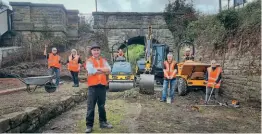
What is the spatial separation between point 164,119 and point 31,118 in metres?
2.93

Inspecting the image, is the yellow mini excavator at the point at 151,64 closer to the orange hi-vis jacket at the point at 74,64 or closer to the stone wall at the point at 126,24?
the orange hi-vis jacket at the point at 74,64

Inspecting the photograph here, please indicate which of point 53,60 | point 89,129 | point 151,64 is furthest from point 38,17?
point 89,129

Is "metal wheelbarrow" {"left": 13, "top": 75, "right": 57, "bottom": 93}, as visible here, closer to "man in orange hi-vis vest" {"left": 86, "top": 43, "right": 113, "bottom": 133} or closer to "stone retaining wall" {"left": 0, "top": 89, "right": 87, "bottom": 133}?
"stone retaining wall" {"left": 0, "top": 89, "right": 87, "bottom": 133}

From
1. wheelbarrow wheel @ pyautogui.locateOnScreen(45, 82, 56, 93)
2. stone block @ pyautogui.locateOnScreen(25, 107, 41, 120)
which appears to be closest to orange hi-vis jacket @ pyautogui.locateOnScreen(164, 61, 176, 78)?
wheelbarrow wheel @ pyautogui.locateOnScreen(45, 82, 56, 93)

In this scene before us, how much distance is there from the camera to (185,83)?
11.0 metres

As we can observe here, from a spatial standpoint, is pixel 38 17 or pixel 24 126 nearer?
pixel 24 126

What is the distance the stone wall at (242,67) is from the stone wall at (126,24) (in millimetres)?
10150

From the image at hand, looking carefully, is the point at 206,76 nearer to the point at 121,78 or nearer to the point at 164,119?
the point at 164,119

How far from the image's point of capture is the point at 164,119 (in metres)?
7.11

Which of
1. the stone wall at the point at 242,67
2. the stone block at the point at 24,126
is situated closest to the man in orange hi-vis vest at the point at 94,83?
the stone block at the point at 24,126

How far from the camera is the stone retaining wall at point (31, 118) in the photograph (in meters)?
5.44

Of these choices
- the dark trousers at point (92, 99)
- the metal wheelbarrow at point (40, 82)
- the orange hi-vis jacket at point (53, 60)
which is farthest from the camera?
the orange hi-vis jacket at point (53, 60)

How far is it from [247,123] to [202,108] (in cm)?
197

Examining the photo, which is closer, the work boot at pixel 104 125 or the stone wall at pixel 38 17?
the work boot at pixel 104 125
